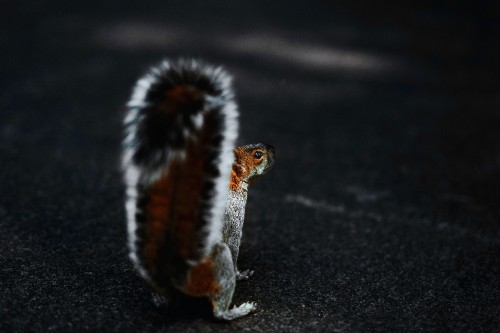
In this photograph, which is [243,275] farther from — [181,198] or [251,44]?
[251,44]

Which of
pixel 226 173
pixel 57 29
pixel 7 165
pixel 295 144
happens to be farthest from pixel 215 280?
pixel 57 29

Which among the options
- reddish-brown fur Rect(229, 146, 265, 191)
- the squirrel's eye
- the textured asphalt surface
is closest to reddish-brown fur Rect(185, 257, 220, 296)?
the textured asphalt surface

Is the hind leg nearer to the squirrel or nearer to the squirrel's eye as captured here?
the squirrel

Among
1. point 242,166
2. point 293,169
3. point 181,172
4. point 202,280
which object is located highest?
point 181,172

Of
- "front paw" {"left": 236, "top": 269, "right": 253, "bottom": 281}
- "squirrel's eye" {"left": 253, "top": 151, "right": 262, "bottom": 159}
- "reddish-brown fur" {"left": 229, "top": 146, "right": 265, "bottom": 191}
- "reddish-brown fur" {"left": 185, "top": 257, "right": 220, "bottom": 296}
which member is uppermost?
"squirrel's eye" {"left": 253, "top": 151, "right": 262, "bottom": 159}

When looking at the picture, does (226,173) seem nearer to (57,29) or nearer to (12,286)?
(12,286)

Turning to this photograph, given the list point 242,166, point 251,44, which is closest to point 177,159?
point 242,166

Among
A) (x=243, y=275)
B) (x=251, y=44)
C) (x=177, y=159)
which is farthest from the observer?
(x=251, y=44)
